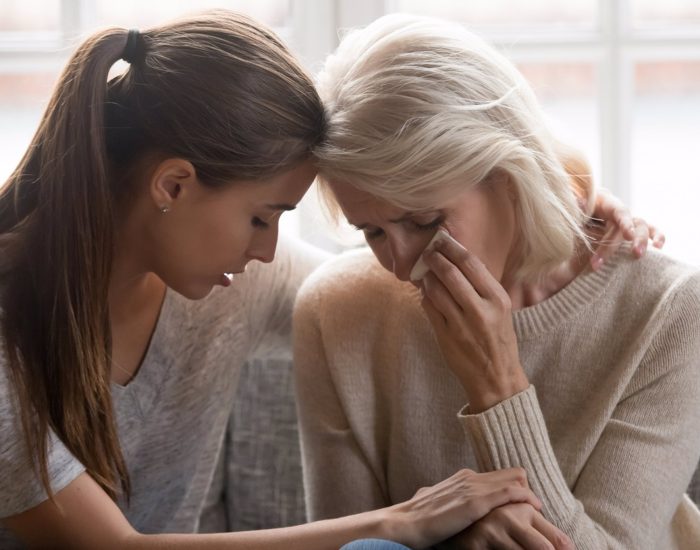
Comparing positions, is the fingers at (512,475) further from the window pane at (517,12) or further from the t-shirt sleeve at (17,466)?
the window pane at (517,12)

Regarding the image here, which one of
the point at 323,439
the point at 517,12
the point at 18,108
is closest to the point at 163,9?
the point at 18,108

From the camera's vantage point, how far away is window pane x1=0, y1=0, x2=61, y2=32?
8.37ft

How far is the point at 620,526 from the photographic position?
5.32 feet

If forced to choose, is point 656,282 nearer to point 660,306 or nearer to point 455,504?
point 660,306

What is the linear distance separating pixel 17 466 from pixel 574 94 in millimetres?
1592

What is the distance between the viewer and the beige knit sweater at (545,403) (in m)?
1.63

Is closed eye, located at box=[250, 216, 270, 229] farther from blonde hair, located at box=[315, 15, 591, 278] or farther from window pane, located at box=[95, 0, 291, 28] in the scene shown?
window pane, located at box=[95, 0, 291, 28]

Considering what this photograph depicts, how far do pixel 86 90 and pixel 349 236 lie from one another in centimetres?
54

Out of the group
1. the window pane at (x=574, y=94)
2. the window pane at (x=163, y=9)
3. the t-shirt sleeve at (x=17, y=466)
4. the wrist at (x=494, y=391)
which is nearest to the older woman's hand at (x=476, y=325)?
the wrist at (x=494, y=391)

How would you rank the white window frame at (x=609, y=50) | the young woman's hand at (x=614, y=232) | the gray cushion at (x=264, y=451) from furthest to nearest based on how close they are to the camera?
the white window frame at (x=609, y=50) → the gray cushion at (x=264, y=451) → the young woman's hand at (x=614, y=232)

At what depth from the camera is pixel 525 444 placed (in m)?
1.62

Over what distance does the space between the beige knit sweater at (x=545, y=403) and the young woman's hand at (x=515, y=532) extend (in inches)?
2.1

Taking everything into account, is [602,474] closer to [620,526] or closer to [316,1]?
[620,526]

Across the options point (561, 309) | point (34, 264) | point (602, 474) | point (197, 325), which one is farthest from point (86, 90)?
point (602, 474)
